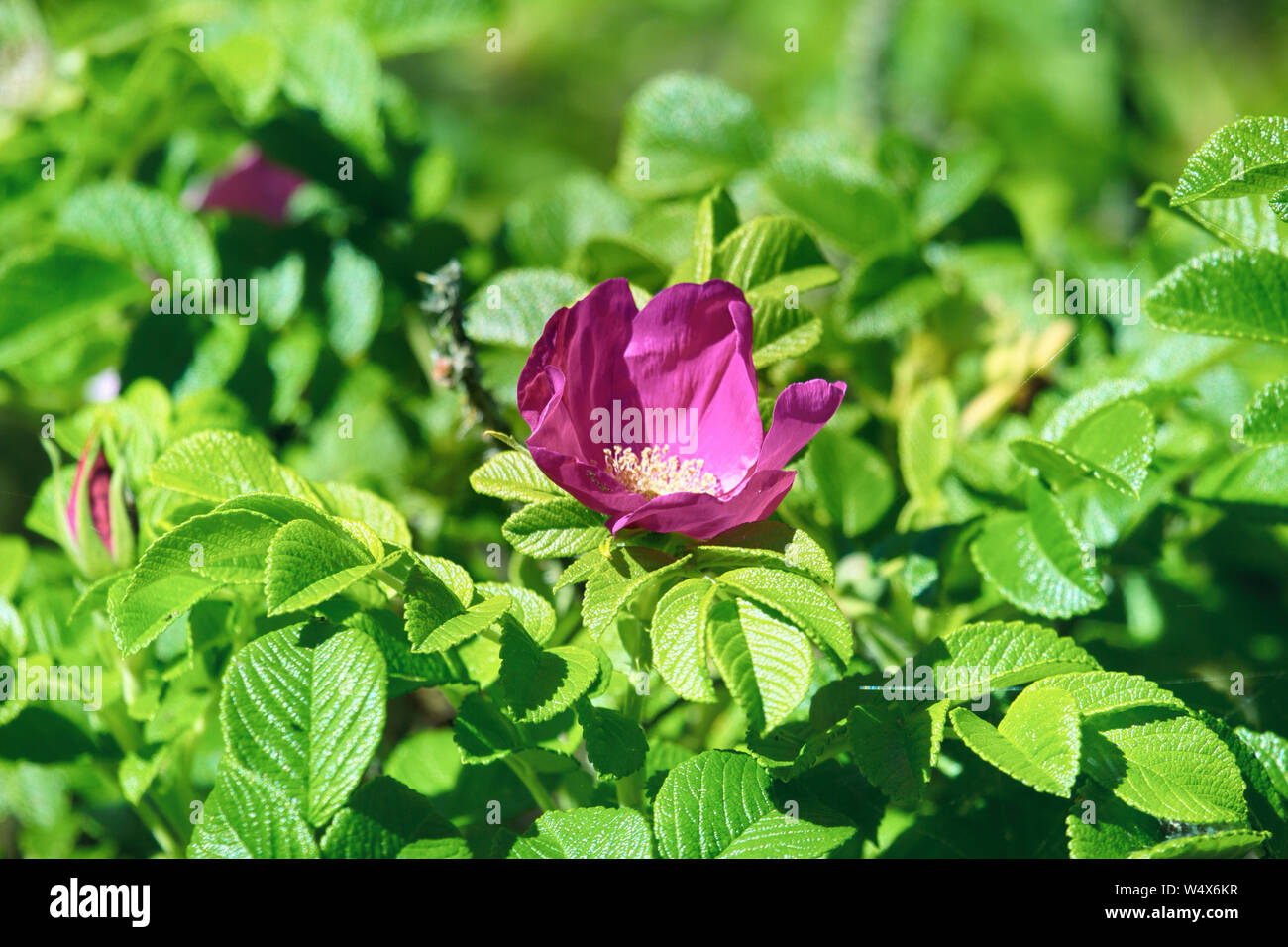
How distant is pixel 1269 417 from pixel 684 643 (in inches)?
20.1

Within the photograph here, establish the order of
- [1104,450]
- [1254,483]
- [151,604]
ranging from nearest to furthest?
[151,604], [1104,450], [1254,483]

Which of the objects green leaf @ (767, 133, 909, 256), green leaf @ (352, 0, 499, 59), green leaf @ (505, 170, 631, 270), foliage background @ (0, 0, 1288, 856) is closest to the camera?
foliage background @ (0, 0, 1288, 856)

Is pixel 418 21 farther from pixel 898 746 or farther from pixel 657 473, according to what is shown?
pixel 898 746

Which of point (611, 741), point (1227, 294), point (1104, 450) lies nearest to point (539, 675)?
point (611, 741)

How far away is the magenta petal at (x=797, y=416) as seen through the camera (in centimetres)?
82

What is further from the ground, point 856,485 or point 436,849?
point 856,485

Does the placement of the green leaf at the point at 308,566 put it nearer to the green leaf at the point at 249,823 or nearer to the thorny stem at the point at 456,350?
the green leaf at the point at 249,823

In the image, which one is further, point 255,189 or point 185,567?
point 255,189

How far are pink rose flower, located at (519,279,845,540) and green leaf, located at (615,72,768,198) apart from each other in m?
0.55

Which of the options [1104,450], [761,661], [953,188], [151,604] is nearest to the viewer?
[761,661]

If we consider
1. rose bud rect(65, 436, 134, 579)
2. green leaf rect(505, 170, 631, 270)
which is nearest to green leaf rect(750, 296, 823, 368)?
green leaf rect(505, 170, 631, 270)

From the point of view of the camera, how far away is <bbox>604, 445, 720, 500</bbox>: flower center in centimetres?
94

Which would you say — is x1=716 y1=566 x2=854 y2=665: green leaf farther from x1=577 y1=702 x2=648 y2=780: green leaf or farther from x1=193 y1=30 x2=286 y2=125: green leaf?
x1=193 y1=30 x2=286 y2=125: green leaf

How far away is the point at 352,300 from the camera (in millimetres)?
1346
